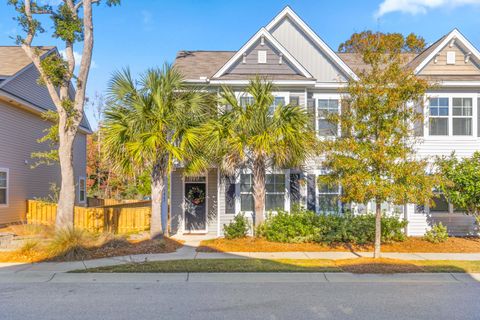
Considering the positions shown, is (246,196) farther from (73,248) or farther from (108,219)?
(73,248)

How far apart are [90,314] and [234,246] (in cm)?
642

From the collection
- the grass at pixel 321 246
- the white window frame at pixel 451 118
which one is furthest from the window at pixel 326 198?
the white window frame at pixel 451 118

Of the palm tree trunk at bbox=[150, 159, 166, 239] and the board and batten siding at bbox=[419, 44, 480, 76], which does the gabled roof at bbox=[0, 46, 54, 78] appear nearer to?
the palm tree trunk at bbox=[150, 159, 166, 239]

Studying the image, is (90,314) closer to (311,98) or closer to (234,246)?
(234,246)

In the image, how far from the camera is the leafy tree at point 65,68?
1165 cm

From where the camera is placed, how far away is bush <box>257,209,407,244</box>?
39.5 ft

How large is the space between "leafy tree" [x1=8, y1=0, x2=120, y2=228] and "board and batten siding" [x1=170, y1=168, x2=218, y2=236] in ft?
12.9

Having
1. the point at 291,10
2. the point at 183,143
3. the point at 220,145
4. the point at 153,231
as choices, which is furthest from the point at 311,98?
the point at 153,231

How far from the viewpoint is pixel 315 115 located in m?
13.5

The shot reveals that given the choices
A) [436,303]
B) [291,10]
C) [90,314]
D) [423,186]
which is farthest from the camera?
[291,10]

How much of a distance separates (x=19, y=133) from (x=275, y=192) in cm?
1123

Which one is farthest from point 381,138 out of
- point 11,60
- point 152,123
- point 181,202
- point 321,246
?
point 11,60

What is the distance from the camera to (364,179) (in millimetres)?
8953

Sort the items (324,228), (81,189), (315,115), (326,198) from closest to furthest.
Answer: (324,228) → (315,115) → (326,198) → (81,189)
